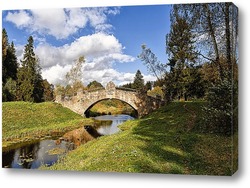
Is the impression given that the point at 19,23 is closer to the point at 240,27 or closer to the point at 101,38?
the point at 101,38

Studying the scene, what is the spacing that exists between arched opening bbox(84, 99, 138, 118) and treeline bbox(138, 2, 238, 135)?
68 cm

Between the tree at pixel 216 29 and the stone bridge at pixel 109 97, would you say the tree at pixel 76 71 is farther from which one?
the tree at pixel 216 29

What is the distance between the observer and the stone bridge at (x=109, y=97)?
7.64m

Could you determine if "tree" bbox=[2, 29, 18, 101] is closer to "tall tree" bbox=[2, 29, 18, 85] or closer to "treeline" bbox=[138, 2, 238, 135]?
"tall tree" bbox=[2, 29, 18, 85]

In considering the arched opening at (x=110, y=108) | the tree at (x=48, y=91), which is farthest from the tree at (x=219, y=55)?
the tree at (x=48, y=91)

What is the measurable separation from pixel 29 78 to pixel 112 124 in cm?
166

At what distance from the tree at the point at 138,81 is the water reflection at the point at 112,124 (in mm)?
563

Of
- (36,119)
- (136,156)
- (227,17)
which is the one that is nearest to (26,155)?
(36,119)

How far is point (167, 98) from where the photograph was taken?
746cm

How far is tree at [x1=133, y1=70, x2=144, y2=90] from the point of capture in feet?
24.2

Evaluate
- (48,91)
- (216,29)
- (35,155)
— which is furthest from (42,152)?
(216,29)

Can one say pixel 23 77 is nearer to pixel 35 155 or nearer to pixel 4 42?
pixel 4 42

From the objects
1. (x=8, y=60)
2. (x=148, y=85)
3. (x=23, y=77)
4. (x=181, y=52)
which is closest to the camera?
(x=181, y=52)

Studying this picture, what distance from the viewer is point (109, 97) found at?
7852mm
